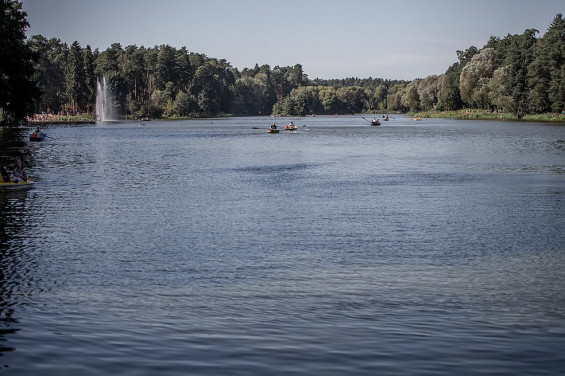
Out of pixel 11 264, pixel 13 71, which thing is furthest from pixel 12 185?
pixel 13 71

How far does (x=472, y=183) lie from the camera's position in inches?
1775

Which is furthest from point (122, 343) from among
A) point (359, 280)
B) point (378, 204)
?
point (378, 204)

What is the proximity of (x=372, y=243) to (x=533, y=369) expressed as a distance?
12.5 metres

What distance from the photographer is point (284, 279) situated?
1953 centimetres

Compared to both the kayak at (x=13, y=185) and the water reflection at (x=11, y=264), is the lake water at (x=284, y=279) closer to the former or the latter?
the water reflection at (x=11, y=264)

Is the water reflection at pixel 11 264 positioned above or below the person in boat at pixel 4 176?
below

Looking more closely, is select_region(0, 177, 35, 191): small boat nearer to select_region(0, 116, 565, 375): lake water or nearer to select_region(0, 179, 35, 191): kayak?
select_region(0, 179, 35, 191): kayak

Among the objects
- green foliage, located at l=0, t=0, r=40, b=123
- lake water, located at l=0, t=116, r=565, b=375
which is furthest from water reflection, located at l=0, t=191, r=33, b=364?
green foliage, located at l=0, t=0, r=40, b=123

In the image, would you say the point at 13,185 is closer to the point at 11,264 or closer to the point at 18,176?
the point at 18,176

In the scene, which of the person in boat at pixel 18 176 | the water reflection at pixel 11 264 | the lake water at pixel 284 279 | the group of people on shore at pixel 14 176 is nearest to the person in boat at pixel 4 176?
the group of people on shore at pixel 14 176

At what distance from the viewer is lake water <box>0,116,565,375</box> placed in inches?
521

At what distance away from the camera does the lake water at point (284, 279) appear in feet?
43.4

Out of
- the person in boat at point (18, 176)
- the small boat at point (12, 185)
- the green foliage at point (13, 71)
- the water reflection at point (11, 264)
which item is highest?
the green foliage at point (13, 71)

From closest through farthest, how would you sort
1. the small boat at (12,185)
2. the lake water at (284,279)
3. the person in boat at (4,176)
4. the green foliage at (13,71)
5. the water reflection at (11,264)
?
the lake water at (284,279) < the water reflection at (11,264) < the person in boat at (4,176) < the small boat at (12,185) < the green foliage at (13,71)
